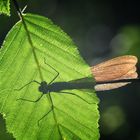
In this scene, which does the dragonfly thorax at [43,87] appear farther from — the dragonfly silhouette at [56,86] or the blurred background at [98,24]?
the blurred background at [98,24]

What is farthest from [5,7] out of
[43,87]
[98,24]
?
[98,24]

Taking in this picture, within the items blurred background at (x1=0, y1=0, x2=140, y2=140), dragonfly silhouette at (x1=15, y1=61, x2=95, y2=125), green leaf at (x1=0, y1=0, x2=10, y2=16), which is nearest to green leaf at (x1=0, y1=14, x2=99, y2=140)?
dragonfly silhouette at (x1=15, y1=61, x2=95, y2=125)

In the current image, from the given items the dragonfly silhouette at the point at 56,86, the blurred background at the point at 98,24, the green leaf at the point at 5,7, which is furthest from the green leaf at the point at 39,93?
the blurred background at the point at 98,24

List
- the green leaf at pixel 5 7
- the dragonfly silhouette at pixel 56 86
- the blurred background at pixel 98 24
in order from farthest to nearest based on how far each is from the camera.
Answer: the blurred background at pixel 98 24, the dragonfly silhouette at pixel 56 86, the green leaf at pixel 5 7

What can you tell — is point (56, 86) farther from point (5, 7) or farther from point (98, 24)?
point (98, 24)

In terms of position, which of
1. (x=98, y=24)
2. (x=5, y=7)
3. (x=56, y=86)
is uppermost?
(x=5, y=7)

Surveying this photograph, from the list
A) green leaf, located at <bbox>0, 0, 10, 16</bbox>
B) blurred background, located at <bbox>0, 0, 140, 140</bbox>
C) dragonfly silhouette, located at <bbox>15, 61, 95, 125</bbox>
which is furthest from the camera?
blurred background, located at <bbox>0, 0, 140, 140</bbox>

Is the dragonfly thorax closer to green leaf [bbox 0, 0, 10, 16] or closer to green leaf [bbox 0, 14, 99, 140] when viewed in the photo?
green leaf [bbox 0, 14, 99, 140]

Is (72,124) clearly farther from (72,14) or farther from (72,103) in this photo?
(72,14)
